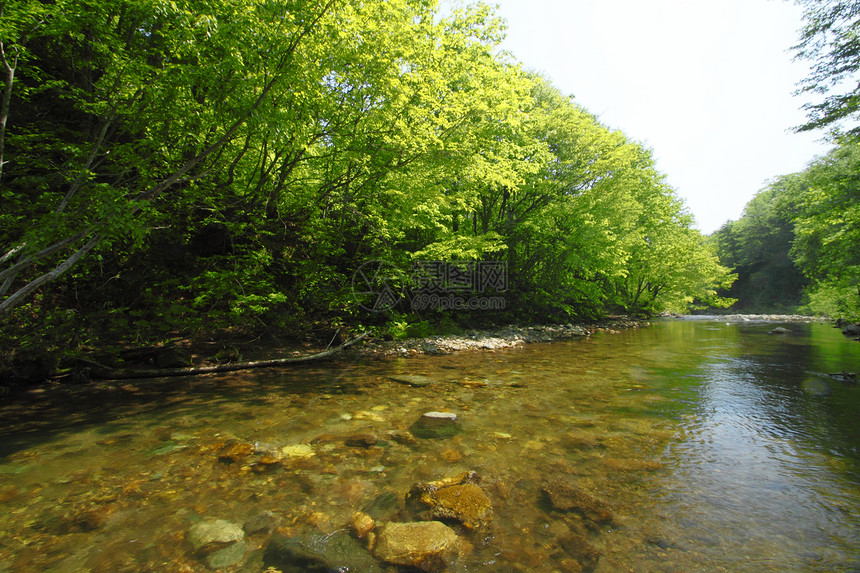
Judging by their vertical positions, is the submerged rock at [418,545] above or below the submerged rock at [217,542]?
above

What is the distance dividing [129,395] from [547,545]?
7.07 m

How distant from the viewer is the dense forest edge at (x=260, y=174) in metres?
4.85

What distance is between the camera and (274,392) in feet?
20.6

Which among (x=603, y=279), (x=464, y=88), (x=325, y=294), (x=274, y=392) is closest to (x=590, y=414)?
(x=274, y=392)

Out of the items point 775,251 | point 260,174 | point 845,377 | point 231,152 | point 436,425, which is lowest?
point 436,425

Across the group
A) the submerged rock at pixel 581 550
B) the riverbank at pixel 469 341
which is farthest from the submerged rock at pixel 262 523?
the riverbank at pixel 469 341

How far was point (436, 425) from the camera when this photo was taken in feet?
15.2

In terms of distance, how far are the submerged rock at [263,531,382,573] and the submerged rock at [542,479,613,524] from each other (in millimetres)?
1607

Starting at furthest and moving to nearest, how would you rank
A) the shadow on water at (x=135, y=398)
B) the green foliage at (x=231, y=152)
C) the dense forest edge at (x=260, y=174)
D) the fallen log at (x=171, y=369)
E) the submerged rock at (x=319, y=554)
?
the fallen log at (x=171, y=369)
the dense forest edge at (x=260, y=174)
the green foliage at (x=231, y=152)
the shadow on water at (x=135, y=398)
the submerged rock at (x=319, y=554)

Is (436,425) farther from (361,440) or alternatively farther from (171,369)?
(171,369)

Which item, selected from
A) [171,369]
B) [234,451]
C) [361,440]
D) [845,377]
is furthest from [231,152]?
[845,377]

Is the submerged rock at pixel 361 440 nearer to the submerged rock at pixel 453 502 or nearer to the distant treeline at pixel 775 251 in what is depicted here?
the submerged rock at pixel 453 502

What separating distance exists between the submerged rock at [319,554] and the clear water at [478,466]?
0.12 meters

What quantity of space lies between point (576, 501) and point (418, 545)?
146 centimetres
